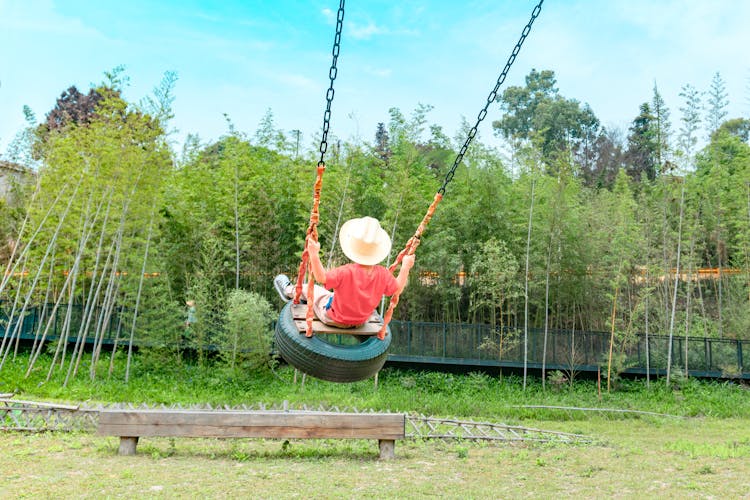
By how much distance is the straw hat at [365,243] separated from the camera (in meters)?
3.76

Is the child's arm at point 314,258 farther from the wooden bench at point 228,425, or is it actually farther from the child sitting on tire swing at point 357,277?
the wooden bench at point 228,425

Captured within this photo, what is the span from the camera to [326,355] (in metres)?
3.66

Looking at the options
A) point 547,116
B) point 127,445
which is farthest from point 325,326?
point 547,116

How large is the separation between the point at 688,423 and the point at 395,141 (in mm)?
6988

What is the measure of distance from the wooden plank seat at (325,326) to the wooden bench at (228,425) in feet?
9.16

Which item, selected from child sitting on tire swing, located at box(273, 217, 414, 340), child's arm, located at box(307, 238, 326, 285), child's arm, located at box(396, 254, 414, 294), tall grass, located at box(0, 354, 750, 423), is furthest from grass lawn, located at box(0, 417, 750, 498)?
tall grass, located at box(0, 354, 750, 423)

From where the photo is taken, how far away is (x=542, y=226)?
458 inches

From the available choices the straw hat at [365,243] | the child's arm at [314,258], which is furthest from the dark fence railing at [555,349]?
the child's arm at [314,258]

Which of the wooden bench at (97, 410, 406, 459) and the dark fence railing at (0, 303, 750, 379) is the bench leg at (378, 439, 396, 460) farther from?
the dark fence railing at (0, 303, 750, 379)

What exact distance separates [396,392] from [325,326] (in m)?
7.44

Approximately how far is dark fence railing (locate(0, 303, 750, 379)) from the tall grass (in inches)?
11.7

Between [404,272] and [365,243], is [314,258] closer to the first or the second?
[365,243]

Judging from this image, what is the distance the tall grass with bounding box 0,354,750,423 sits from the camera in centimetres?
1009

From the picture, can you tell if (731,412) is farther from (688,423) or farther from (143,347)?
(143,347)
